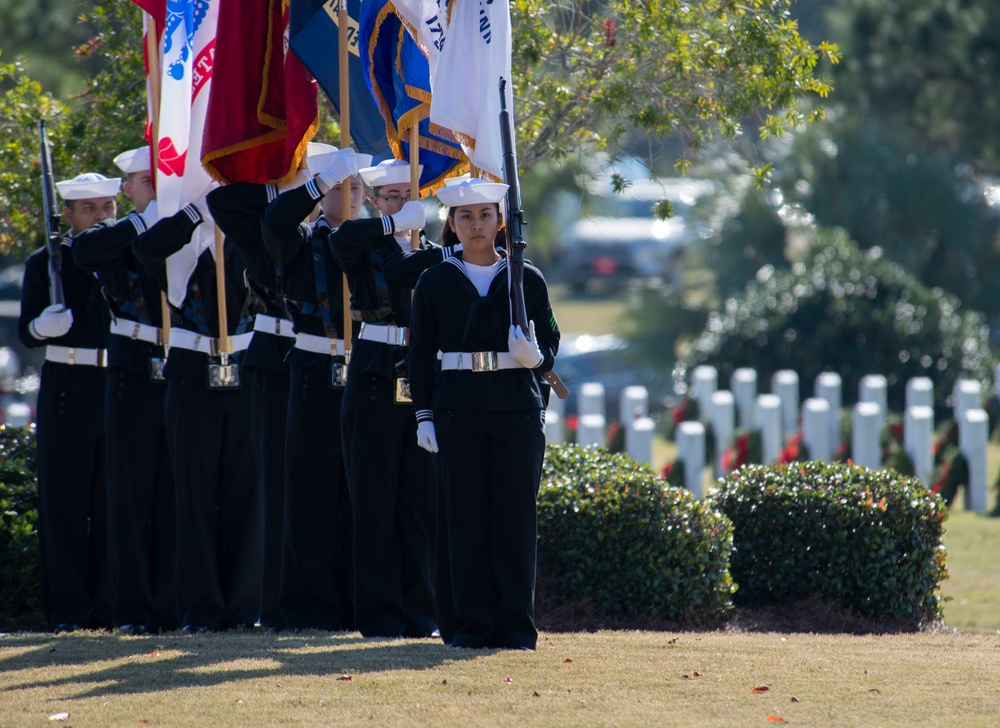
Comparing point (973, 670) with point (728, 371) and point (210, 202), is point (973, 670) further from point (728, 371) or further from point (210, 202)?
point (728, 371)

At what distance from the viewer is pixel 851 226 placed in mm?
22156

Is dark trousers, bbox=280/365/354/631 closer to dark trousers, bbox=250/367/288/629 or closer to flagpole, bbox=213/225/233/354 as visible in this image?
dark trousers, bbox=250/367/288/629

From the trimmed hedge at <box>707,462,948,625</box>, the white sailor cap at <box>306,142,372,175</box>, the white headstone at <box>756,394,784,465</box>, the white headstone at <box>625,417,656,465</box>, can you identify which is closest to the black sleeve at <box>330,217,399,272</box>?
the white sailor cap at <box>306,142,372,175</box>

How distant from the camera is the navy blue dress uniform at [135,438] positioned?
8.26 meters

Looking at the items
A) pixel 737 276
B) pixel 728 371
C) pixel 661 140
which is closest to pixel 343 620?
pixel 661 140

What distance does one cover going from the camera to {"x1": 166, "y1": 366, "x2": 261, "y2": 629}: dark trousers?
321 inches

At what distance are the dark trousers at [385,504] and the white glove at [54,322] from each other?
5.38 ft

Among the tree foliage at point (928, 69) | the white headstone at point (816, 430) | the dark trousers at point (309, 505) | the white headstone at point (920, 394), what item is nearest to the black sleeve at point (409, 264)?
the dark trousers at point (309, 505)

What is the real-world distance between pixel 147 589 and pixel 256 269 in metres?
1.69

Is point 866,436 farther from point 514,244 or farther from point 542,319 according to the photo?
point 514,244

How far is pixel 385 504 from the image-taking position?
25.1 feet

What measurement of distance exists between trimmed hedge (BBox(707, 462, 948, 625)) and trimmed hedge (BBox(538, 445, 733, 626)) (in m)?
0.35

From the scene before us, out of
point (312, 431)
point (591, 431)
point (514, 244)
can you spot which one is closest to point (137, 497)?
point (312, 431)

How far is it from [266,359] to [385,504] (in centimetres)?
97
